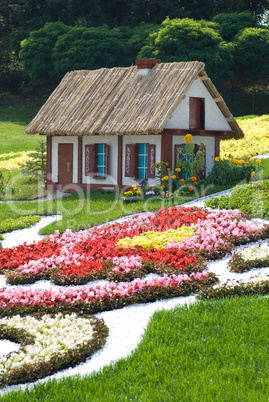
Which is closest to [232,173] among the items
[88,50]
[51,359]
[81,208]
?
[81,208]

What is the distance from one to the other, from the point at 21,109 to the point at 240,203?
38.3 metres

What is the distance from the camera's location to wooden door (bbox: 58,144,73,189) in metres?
23.2

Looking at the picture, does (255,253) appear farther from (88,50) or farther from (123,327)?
(88,50)

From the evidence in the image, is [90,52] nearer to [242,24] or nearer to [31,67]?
[31,67]

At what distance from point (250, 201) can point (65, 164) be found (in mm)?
10007

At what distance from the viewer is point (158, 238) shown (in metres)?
12.5

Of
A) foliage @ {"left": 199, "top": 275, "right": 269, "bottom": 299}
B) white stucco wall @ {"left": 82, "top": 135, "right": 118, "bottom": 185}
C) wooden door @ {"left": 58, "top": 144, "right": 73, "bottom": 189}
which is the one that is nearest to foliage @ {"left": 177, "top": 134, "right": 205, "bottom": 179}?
white stucco wall @ {"left": 82, "top": 135, "right": 118, "bottom": 185}

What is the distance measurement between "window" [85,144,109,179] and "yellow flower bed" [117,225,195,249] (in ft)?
30.5

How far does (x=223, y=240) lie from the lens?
A: 39.9 ft

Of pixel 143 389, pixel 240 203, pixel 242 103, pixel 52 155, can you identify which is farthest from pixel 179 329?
pixel 242 103

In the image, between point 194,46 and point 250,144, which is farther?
point 194,46

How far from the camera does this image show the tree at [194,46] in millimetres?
42281

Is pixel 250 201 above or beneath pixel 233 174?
beneath

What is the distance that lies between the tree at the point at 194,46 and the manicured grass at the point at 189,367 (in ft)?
119
